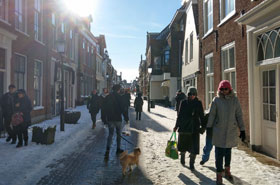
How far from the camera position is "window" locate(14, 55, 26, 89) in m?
10.1

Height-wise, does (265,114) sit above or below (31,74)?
below

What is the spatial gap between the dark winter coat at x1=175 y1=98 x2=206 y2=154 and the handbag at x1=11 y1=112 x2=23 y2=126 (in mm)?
4454

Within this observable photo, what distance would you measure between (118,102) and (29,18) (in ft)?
25.0

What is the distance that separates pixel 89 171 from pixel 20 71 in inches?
281

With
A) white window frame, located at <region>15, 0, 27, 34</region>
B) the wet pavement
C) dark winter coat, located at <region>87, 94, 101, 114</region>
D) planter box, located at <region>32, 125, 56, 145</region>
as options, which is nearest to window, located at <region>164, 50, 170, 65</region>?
dark winter coat, located at <region>87, 94, 101, 114</region>

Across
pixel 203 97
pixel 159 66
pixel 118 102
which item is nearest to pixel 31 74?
pixel 118 102

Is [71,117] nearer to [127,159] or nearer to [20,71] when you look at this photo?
[20,71]

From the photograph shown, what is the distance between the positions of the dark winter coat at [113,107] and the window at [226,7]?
5.01 meters

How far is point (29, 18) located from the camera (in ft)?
37.0

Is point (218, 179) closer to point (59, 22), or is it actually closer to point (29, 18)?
point (29, 18)

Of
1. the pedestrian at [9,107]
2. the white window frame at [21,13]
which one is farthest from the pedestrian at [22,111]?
the white window frame at [21,13]

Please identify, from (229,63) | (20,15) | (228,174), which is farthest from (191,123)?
(20,15)

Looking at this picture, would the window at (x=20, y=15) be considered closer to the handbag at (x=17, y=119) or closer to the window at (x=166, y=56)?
the handbag at (x=17, y=119)

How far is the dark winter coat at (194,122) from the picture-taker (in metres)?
5.02
